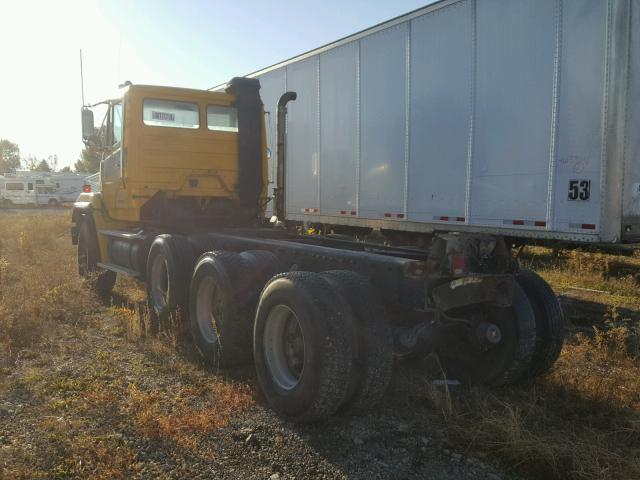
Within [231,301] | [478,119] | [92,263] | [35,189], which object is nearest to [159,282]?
[231,301]

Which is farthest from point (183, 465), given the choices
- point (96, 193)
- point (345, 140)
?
point (345, 140)

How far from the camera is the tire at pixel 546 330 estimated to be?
4570 millimetres

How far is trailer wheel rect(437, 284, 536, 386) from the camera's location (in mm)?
4457

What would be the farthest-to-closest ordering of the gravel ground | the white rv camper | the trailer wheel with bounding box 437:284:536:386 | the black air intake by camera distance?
the white rv camper → the black air intake → the trailer wheel with bounding box 437:284:536:386 → the gravel ground

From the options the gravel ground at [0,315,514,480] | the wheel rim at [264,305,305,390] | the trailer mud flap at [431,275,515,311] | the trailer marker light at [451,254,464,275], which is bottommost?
the gravel ground at [0,315,514,480]

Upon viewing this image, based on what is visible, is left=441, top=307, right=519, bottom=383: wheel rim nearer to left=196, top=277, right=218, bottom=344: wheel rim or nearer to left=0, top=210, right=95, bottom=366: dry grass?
left=196, top=277, right=218, bottom=344: wheel rim

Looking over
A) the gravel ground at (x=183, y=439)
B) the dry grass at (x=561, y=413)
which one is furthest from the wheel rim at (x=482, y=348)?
the gravel ground at (x=183, y=439)

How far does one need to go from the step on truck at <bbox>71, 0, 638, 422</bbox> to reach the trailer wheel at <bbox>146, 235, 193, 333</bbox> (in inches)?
1.0

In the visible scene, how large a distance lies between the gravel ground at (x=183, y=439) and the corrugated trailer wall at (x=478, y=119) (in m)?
3.41

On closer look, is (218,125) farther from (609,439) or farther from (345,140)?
(609,439)

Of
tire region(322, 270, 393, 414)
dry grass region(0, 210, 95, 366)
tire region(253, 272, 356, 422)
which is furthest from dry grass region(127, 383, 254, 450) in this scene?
dry grass region(0, 210, 95, 366)

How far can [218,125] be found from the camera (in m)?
7.89

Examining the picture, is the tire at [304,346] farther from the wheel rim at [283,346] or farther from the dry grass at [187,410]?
the dry grass at [187,410]

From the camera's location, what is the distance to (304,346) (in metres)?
3.85
